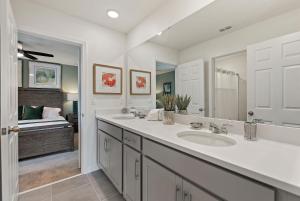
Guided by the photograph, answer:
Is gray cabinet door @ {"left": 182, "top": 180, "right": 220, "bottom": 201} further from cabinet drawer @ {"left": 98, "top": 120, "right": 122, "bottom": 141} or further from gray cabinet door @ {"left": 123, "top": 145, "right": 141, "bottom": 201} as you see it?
cabinet drawer @ {"left": 98, "top": 120, "right": 122, "bottom": 141}

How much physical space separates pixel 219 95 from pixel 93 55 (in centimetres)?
195

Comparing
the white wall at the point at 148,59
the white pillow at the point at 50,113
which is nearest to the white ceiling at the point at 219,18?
the white wall at the point at 148,59

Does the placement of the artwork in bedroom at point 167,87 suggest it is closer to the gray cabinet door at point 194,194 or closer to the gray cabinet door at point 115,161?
the gray cabinet door at point 115,161

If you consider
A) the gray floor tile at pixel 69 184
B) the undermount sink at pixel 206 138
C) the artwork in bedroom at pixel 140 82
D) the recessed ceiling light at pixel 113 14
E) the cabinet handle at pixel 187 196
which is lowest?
the gray floor tile at pixel 69 184

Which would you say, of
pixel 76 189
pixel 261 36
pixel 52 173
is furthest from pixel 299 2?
pixel 52 173

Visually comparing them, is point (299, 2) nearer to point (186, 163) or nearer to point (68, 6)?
point (186, 163)

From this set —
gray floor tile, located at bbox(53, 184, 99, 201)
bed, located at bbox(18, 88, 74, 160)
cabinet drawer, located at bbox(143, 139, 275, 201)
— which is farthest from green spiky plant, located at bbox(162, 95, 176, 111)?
bed, located at bbox(18, 88, 74, 160)

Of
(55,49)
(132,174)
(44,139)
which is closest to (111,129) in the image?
(132,174)

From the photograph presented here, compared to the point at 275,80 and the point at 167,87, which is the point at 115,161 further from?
the point at 275,80

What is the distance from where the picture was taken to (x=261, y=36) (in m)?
1.06

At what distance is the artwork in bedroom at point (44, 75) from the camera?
4.43 metres

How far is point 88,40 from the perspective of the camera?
Answer: 2305mm

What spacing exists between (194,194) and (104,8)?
2288 millimetres

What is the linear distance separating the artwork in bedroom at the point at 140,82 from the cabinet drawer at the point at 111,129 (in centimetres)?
78
